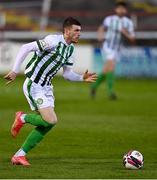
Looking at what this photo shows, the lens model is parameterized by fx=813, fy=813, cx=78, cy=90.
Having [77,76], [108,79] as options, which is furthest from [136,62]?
[77,76]

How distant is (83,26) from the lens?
103ft

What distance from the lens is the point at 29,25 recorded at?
107 ft

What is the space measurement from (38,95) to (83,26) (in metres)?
21.0

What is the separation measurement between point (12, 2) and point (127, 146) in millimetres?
24409

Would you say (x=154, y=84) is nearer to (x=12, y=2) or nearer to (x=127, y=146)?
(x=12, y=2)

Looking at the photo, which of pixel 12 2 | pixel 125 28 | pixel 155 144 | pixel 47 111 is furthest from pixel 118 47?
pixel 12 2

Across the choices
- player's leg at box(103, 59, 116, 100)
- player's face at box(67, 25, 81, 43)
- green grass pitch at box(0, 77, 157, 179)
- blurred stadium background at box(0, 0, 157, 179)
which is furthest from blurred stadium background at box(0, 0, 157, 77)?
player's face at box(67, 25, 81, 43)

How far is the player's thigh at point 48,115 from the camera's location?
33.8 ft

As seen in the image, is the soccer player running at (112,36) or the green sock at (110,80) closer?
the green sock at (110,80)

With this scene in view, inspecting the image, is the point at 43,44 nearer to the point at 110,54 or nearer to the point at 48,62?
the point at 48,62

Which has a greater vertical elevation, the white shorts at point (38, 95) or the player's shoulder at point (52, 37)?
the player's shoulder at point (52, 37)

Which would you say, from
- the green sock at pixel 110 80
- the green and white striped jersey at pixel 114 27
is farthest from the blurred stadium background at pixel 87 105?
the green and white striped jersey at pixel 114 27

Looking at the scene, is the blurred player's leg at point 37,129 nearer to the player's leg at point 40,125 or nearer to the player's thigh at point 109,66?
the player's leg at point 40,125

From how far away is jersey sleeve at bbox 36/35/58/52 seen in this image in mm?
10398
